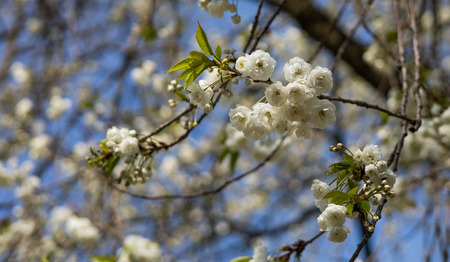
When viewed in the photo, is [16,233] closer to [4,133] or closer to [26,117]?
[26,117]

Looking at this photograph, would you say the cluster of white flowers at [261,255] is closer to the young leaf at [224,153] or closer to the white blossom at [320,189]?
the white blossom at [320,189]

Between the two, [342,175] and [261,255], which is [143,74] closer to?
[261,255]

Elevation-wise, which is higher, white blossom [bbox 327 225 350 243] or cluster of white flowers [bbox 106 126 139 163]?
cluster of white flowers [bbox 106 126 139 163]

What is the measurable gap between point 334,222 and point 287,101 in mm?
373

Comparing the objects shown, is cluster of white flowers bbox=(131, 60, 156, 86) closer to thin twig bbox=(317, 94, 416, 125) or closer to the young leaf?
the young leaf

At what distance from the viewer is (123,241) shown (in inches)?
116

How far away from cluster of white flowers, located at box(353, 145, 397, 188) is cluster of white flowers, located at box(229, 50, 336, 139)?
0.44ft

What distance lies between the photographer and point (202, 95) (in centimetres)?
139

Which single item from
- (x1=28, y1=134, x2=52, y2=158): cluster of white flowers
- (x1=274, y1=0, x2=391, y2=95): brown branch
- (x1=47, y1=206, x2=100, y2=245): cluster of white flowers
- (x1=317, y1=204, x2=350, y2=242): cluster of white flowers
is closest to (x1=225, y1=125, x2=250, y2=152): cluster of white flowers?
(x1=317, y1=204, x2=350, y2=242): cluster of white flowers

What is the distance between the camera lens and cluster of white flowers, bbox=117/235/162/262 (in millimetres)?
2920

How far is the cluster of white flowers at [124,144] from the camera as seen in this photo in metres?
1.56

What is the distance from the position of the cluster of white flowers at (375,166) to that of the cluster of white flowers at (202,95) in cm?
49

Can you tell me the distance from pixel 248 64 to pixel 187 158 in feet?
14.9

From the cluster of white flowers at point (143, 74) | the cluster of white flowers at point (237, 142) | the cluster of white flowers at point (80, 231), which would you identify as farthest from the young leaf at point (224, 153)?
the cluster of white flowers at point (143, 74)
